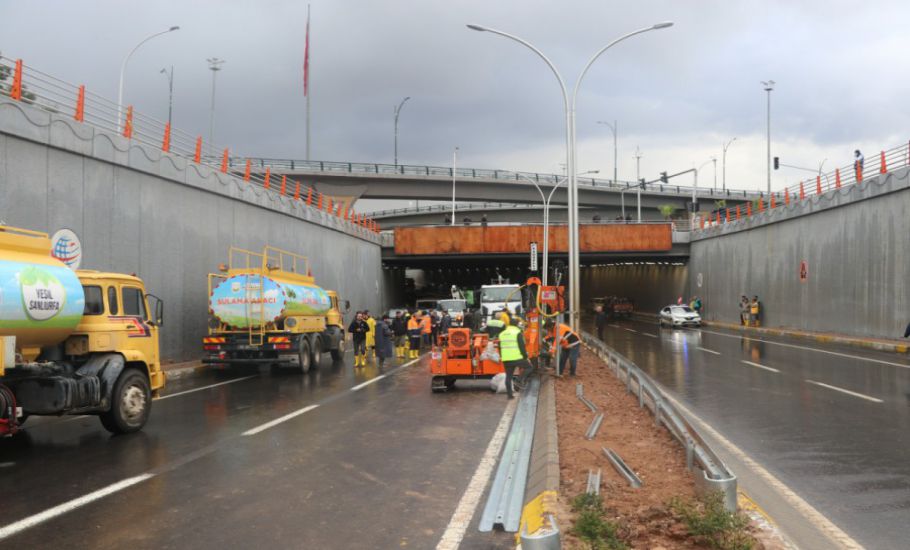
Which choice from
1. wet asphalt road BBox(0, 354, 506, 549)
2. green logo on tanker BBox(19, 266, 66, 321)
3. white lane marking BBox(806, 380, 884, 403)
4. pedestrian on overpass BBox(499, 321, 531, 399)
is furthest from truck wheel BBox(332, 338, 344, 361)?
green logo on tanker BBox(19, 266, 66, 321)

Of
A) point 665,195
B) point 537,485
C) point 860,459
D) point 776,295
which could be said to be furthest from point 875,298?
point 665,195

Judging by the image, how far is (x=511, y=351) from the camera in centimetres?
1309

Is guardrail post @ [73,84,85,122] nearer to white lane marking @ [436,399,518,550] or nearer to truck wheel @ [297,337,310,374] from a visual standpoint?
truck wheel @ [297,337,310,374]

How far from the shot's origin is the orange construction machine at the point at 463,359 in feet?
48.4

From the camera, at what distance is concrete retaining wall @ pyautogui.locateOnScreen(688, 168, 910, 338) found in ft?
85.4

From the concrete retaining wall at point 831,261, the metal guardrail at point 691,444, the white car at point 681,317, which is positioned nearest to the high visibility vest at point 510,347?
the metal guardrail at point 691,444

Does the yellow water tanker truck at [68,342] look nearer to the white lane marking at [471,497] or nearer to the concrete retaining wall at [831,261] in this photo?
the white lane marking at [471,497]

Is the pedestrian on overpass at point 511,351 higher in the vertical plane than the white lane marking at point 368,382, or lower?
higher

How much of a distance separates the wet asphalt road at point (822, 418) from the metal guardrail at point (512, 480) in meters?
2.62

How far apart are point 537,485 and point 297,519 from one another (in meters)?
2.22

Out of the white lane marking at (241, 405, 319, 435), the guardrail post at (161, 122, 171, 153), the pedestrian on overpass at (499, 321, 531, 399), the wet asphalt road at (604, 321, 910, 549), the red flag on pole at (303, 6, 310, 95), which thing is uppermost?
the red flag on pole at (303, 6, 310, 95)

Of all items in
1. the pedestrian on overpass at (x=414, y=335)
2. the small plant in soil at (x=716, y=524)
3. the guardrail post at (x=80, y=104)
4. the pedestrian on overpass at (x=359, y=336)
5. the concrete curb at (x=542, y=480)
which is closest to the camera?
the small plant in soil at (x=716, y=524)

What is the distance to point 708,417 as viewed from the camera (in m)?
10.8

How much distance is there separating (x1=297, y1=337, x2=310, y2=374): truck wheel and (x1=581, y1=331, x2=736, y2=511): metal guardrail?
388 inches
